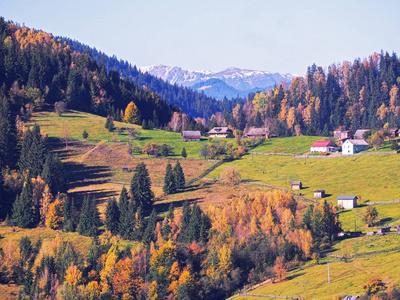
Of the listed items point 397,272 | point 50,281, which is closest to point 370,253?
point 397,272

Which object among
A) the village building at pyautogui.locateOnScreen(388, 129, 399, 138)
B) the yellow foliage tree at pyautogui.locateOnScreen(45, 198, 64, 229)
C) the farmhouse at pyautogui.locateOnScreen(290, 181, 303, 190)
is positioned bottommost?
the yellow foliage tree at pyautogui.locateOnScreen(45, 198, 64, 229)

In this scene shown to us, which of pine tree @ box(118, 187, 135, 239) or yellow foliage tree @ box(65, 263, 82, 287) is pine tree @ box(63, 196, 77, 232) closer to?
pine tree @ box(118, 187, 135, 239)

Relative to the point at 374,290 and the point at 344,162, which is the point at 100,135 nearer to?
the point at 344,162

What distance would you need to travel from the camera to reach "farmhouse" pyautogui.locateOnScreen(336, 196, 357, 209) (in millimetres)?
104438

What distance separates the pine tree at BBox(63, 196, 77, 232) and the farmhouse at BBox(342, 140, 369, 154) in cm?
7199

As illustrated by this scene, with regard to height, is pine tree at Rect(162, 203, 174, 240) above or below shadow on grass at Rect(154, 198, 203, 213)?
below

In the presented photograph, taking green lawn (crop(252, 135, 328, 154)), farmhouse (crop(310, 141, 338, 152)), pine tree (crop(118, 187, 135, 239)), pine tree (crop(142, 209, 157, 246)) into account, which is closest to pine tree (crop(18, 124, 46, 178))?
pine tree (crop(118, 187, 135, 239))

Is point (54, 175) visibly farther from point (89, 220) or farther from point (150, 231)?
point (150, 231)

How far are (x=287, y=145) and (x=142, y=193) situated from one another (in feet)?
206

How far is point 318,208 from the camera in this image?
317ft

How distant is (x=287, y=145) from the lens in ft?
542

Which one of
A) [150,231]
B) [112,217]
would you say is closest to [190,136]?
[112,217]

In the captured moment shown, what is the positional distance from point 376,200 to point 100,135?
8796 cm

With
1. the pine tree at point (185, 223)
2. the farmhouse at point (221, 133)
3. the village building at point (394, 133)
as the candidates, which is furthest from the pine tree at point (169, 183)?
the village building at point (394, 133)
